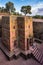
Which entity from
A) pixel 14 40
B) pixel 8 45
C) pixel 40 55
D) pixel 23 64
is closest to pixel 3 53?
pixel 8 45

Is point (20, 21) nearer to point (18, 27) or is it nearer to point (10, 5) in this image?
point (18, 27)

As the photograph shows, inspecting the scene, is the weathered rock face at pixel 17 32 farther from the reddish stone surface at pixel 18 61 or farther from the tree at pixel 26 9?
the tree at pixel 26 9

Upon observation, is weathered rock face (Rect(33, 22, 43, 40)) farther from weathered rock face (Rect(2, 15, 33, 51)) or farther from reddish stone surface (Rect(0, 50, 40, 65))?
reddish stone surface (Rect(0, 50, 40, 65))

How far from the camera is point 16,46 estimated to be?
8758 mm

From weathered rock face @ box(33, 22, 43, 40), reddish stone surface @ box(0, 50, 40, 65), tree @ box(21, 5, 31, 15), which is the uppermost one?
tree @ box(21, 5, 31, 15)

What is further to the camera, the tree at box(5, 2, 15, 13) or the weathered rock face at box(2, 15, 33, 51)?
the tree at box(5, 2, 15, 13)

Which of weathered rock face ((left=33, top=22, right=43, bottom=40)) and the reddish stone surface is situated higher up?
weathered rock face ((left=33, top=22, right=43, bottom=40))

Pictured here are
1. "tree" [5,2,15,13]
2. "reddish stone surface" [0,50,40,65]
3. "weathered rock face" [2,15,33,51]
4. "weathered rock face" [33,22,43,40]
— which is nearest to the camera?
"reddish stone surface" [0,50,40,65]

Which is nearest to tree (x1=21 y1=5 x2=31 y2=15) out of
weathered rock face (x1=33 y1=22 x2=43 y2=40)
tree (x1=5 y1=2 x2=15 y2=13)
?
tree (x1=5 y1=2 x2=15 y2=13)

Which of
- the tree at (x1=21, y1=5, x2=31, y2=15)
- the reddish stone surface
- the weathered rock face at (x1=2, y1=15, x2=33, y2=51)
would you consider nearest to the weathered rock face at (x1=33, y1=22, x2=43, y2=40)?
the weathered rock face at (x1=2, y1=15, x2=33, y2=51)

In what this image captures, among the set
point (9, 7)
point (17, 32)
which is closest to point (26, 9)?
point (9, 7)

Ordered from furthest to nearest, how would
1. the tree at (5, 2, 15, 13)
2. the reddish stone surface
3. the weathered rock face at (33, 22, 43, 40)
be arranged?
the tree at (5, 2, 15, 13) → the weathered rock face at (33, 22, 43, 40) → the reddish stone surface

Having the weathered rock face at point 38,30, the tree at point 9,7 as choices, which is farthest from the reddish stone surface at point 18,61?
A: the tree at point 9,7

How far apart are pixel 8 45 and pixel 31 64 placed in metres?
2.73
